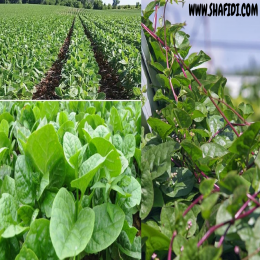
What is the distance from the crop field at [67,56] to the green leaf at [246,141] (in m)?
0.62

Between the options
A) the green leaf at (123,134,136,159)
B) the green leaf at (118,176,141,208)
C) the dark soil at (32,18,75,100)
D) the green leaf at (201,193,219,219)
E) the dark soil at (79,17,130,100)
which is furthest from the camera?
the dark soil at (32,18,75,100)

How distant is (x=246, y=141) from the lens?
0.39 meters

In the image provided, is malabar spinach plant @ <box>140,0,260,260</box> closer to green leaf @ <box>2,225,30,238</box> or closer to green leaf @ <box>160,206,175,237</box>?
green leaf @ <box>160,206,175,237</box>

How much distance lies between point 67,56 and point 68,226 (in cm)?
296

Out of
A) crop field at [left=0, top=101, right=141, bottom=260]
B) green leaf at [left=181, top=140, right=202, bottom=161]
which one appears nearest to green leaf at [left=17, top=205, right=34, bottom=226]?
crop field at [left=0, top=101, right=141, bottom=260]

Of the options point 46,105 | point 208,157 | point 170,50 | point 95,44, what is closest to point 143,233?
point 208,157

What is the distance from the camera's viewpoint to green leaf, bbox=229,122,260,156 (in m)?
0.38

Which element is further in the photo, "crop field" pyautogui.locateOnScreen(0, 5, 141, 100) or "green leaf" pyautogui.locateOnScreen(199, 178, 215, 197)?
"crop field" pyautogui.locateOnScreen(0, 5, 141, 100)

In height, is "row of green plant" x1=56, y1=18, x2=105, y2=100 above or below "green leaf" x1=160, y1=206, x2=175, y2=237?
A: below

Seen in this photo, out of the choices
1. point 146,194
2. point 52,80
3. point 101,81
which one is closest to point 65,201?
point 146,194

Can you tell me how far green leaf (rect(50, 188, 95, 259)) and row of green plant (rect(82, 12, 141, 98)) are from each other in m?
0.54

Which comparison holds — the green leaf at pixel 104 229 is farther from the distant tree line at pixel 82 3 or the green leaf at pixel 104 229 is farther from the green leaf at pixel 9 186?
the distant tree line at pixel 82 3

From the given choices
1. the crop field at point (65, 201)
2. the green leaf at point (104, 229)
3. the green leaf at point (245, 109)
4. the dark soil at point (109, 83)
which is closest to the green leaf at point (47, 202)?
the crop field at point (65, 201)

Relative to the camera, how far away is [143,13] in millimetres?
804
